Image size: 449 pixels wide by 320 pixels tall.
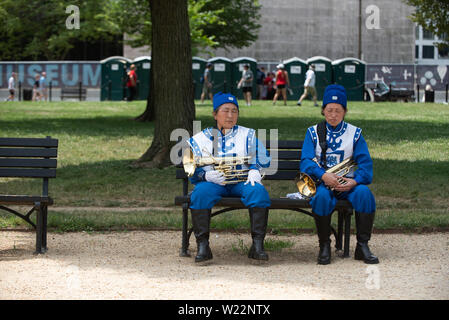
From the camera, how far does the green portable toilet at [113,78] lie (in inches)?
1606

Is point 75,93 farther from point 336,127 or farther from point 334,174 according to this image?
point 334,174

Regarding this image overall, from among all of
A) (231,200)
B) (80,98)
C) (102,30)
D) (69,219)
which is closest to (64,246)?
(69,219)

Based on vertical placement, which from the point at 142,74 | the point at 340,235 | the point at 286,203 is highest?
the point at 142,74

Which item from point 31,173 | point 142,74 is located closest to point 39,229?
point 31,173

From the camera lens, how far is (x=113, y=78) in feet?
135

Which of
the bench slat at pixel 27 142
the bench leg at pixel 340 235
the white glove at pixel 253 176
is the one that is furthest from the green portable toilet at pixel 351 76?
the white glove at pixel 253 176

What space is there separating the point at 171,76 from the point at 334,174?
682 cm

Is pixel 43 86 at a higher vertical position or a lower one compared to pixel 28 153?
higher

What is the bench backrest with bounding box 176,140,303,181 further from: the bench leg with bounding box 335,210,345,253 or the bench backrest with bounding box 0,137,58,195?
the bench backrest with bounding box 0,137,58,195

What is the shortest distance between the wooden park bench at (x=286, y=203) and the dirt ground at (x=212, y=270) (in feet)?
0.76

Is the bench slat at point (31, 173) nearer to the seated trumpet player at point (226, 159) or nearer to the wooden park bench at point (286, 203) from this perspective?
the wooden park bench at point (286, 203)

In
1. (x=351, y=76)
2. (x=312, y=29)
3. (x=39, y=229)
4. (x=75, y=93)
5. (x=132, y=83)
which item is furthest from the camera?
(x=312, y=29)

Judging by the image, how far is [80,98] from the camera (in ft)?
134
